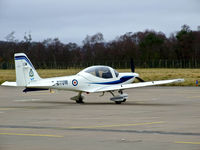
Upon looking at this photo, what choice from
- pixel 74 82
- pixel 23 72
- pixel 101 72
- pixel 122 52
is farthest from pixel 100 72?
pixel 122 52

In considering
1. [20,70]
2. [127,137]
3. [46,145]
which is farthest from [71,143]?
[20,70]

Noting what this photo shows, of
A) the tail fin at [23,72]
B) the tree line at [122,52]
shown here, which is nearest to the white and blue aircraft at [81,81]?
the tail fin at [23,72]

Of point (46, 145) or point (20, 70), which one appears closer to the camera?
point (46, 145)

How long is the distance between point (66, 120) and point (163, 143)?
229 inches

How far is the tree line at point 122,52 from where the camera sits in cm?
8862

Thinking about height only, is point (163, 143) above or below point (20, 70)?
below

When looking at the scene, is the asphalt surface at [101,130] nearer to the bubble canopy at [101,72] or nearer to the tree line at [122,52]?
the bubble canopy at [101,72]

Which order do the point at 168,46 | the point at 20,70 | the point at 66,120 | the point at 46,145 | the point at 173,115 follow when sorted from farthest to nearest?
the point at 168,46 → the point at 20,70 → the point at 173,115 → the point at 66,120 → the point at 46,145

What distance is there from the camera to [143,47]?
105 m

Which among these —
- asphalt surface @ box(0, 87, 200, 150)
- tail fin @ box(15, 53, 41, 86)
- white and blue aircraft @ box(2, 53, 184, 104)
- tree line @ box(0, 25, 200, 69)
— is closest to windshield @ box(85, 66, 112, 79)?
white and blue aircraft @ box(2, 53, 184, 104)

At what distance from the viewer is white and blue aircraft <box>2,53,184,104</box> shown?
23.1 meters

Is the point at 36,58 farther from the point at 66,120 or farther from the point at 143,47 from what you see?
the point at 66,120

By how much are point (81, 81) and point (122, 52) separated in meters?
81.2

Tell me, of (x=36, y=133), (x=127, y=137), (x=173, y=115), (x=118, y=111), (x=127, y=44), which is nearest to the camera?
(x=127, y=137)
